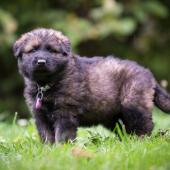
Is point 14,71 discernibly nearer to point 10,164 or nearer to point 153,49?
point 153,49

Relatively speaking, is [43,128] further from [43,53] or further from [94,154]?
[94,154]

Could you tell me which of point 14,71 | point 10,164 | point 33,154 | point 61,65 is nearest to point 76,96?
point 61,65

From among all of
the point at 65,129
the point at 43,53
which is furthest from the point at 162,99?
the point at 43,53

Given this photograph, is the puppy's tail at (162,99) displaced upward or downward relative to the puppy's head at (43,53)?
downward

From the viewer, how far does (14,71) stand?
14.0 m

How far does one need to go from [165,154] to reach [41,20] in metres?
7.49

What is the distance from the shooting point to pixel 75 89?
24.2ft

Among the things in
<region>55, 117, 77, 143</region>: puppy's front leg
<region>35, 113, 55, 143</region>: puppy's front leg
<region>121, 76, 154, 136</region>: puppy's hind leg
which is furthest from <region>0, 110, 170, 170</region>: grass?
<region>121, 76, 154, 136</region>: puppy's hind leg

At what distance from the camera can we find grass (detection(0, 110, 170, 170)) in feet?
18.2

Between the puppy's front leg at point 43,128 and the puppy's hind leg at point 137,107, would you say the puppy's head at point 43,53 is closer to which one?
the puppy's front leg at point 43,128

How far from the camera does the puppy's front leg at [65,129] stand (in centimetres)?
715

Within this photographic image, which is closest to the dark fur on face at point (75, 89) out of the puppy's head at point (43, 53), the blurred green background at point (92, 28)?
the puppy's head at point (43, 53)

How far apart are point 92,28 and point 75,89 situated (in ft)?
17.4

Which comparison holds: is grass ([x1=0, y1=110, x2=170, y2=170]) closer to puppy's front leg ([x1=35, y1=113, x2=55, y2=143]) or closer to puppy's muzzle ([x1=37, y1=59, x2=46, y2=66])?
puppy's front leg ([x1=35, y1=113, x2=55, y2=143])
